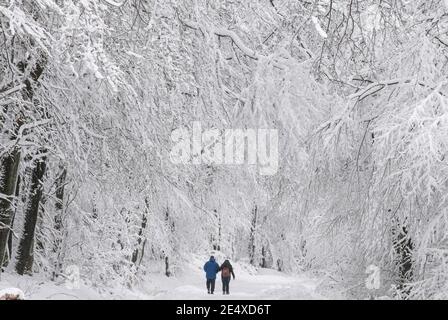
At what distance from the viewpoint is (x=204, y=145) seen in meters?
7.97

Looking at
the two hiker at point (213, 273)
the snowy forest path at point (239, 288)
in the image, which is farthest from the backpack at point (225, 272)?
the snowy forest path at point (239, 288)

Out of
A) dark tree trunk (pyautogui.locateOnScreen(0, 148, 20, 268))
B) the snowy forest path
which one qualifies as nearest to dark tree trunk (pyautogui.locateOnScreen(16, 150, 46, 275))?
dark tree trunk (pyautogui.locateOnScreen(0, 148, 20, 268))

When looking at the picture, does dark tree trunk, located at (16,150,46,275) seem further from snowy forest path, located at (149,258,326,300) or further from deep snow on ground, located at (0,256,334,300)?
snowy forest path, located at (149,258,326,300)

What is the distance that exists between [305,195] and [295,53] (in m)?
1.90

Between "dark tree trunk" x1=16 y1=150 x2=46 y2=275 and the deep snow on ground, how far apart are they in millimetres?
296

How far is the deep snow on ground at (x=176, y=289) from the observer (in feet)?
29.7

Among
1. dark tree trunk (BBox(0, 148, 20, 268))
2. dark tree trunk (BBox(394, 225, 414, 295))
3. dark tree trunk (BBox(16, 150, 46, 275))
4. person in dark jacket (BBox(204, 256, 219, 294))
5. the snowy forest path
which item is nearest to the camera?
dark tree trunk (BBox(0, 148, 20, 268))

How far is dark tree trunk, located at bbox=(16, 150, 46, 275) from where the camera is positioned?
1018 centimetres

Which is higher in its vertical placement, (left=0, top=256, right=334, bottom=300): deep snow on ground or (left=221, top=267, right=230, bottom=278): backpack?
(left=221, top=267, right=230, bottom=278): backpack

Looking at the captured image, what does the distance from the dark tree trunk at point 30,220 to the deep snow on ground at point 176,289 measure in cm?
30

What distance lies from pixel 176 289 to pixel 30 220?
36.0 ft

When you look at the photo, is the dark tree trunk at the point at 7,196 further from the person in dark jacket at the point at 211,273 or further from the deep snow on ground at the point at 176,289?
the person in dark jacket at the point at 211,273

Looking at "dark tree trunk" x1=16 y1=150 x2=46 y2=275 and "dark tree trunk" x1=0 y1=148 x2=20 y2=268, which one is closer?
"dark tree trunk" x1=0 y1=148 x2=20 y2=268
